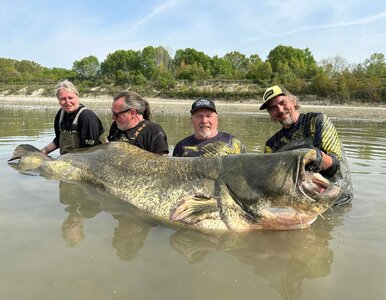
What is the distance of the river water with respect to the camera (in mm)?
2672

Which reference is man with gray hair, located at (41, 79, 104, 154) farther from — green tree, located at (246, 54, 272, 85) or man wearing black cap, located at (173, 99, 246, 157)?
green tree, located at (246, 54, 272, 85)

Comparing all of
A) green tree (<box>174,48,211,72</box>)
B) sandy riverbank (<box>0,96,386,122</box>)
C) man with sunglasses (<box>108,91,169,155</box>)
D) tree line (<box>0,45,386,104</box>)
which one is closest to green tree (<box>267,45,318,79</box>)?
tree line (<box>0,45,386,104</box>)

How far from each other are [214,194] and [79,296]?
175cm

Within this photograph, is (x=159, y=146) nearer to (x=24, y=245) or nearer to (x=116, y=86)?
(x=24, y=245)

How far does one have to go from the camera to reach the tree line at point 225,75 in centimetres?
4518

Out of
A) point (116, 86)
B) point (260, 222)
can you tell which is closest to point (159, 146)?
point (260, 222)

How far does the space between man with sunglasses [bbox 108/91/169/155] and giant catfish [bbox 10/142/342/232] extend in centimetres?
66

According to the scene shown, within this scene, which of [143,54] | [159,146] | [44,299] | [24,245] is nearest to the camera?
[44,299]

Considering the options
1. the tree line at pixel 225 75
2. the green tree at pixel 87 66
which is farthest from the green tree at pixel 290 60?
the green tree at pixel 87 66

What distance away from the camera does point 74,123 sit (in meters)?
6.55

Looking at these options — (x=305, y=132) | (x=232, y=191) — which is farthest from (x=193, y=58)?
(x=232, y=191)

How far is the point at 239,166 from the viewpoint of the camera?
3.88 m

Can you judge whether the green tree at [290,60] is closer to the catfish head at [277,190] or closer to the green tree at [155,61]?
the green tree at [155,61]

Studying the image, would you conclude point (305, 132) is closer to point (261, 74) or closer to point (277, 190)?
point (277, 190)
